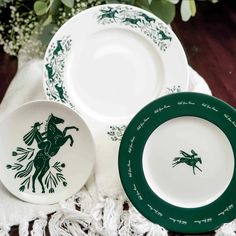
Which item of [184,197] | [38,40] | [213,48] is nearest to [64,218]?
[184,197]

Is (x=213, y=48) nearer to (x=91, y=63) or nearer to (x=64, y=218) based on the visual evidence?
(x=91, y=63)

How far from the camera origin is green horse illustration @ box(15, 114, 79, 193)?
0.81 meters

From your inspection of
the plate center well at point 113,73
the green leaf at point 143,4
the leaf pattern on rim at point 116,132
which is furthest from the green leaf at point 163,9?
the leaf pattern on rim at point 116,132

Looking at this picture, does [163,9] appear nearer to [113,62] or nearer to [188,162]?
[113,62]

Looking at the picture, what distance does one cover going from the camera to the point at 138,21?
0.92m

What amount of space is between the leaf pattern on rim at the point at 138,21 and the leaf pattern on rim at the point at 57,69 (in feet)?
0.25

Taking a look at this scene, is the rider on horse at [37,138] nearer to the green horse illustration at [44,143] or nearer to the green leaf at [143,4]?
the green horse illustration at [44,143]

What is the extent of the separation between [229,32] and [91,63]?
47cm

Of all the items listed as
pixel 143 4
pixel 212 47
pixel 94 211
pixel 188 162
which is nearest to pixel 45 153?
pixel 94 211

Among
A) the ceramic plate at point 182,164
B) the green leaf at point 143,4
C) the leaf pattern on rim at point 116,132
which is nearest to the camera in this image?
the ceramic plate at point 182,164

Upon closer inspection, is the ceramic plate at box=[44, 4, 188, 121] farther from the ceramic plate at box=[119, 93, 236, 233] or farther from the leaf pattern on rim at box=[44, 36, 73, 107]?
the ceramic plate at box=[119, 93, 236, 233]

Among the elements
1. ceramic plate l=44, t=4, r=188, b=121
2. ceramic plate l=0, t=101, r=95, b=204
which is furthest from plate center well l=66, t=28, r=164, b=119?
ceramic plate l=0, t=101, r=95, b=204

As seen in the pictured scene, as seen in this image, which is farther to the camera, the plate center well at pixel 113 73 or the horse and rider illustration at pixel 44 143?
the plate center well at pixel 113 73

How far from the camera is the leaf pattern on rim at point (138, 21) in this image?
914 millimetres
